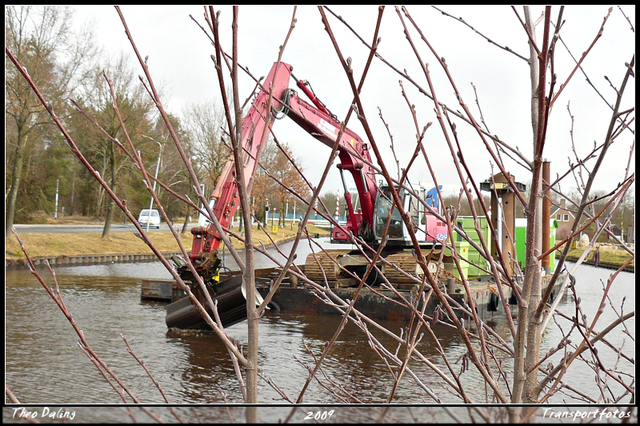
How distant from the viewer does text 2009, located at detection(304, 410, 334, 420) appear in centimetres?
87

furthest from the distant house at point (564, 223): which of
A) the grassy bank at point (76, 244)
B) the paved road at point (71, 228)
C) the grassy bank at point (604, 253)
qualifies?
the paved road at point (71, 228)

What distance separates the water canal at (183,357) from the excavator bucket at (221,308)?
250 mm

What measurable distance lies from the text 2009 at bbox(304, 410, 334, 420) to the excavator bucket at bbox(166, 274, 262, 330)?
5708 millimetres

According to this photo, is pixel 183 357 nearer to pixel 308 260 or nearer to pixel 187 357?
pixel 187 357

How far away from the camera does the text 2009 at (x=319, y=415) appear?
867 mm

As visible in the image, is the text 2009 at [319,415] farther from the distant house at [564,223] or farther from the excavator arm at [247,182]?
the excavator arm at [247,182]

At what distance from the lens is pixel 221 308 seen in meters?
7.43

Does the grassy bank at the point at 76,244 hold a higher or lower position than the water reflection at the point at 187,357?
higher

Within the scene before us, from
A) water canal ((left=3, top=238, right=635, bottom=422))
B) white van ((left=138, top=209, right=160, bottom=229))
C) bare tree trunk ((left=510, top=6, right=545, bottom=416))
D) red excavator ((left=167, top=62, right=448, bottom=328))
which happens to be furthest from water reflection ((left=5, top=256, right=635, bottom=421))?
bare tree trunk ((left=510, top=6, right=545, bottom=416))

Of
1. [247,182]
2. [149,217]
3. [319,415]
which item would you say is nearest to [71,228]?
[247,182]

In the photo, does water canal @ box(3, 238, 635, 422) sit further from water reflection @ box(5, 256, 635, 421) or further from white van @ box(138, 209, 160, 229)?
white van @ box(138, 209, 160, 229)

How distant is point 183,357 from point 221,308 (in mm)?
792

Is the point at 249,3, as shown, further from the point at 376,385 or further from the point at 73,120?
the point at 73,120

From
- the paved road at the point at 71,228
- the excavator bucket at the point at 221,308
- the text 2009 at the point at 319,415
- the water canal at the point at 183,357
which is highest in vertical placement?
the text 2009 at the point at 319,415
